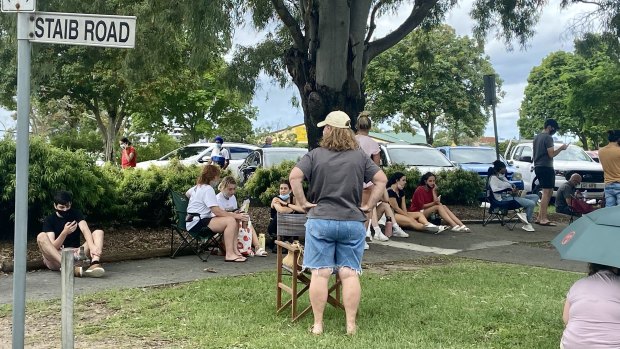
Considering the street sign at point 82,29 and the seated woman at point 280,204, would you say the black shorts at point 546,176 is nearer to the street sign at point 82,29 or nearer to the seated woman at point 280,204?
the seated woman at point 280,204

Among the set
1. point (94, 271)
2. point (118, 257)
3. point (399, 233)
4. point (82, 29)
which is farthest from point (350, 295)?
point (399, 233)

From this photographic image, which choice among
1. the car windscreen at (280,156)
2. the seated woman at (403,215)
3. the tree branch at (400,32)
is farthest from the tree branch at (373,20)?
the car windscreen at (280,156)

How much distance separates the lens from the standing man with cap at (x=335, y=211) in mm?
5727

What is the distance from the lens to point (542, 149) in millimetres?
13250

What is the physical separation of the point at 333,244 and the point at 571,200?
9.08 m

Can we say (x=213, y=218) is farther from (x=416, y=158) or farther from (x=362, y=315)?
(x=416, y=158)

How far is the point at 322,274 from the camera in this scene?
575 centimetres

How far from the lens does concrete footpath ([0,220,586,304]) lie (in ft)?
25.9

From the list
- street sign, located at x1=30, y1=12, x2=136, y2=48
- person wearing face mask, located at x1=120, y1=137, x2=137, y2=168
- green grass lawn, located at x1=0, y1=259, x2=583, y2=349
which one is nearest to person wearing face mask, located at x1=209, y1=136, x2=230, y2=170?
person wearing face mask, located at x1=120, y1=137, x2=137, y2=168

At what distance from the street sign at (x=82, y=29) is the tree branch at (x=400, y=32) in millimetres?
7987

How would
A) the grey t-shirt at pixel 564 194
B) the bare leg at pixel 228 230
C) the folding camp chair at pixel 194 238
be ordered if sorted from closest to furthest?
the bare leg at pixel 228 230, the folding camp chair at pixel 194 238, the grey t-shirt at pixel 564 194

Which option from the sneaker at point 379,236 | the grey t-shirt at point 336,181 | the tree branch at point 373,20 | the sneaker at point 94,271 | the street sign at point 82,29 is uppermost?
the tree branch at point 373,20

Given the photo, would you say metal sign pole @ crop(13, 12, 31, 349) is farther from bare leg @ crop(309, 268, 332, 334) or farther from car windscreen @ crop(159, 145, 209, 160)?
car windscreen @ crop(159, 145, 209, 160)

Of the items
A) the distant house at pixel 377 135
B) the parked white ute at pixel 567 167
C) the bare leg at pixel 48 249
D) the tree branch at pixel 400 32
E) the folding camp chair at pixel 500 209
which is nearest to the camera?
the bare leg at pixel 48 249
